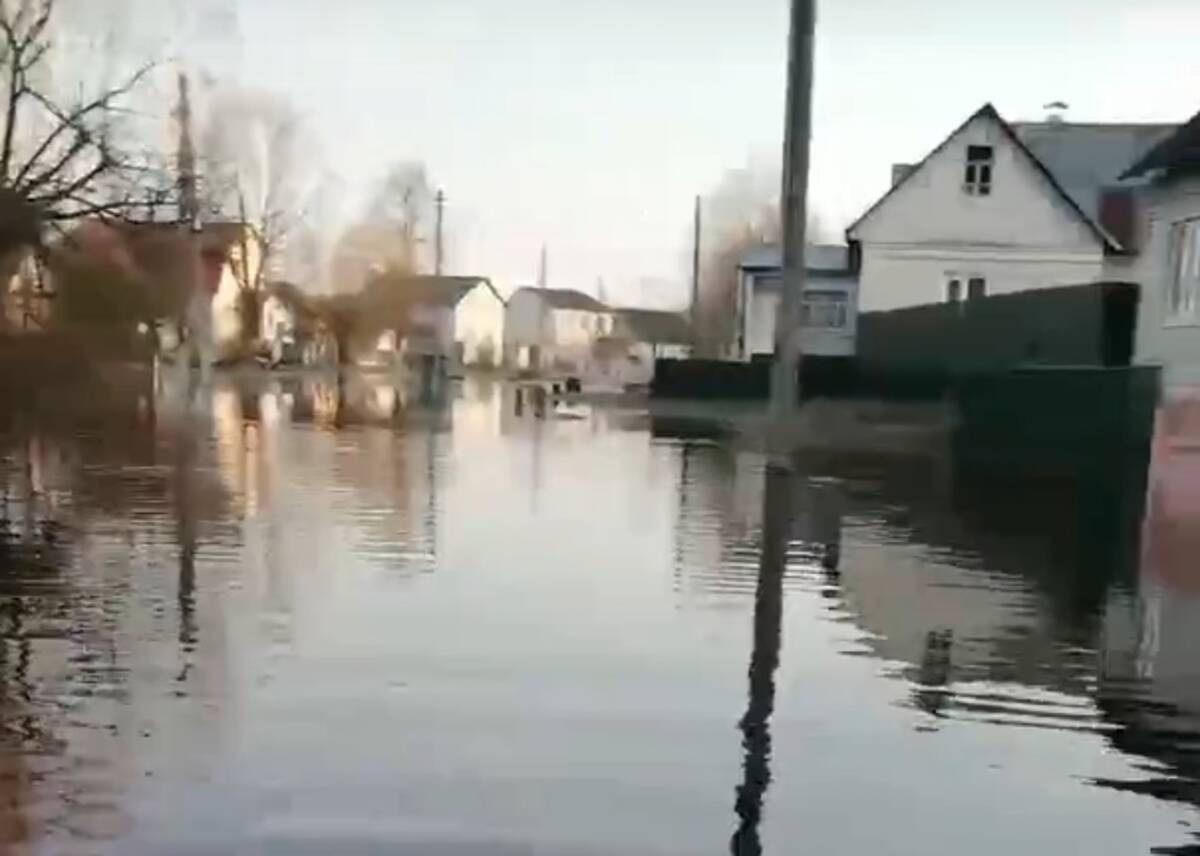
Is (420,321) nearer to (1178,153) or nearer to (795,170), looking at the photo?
(795,170)

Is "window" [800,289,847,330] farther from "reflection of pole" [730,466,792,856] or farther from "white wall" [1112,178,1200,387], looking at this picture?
"reflection of pole" [730,466,792,856]

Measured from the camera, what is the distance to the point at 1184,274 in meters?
19.8

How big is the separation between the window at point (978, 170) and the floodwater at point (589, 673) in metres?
28.9

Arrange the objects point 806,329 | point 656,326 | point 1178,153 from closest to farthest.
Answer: point 1178,153 < point 806,329 < point 656,326

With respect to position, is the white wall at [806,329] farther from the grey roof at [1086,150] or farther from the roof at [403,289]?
the roof at [403,289]

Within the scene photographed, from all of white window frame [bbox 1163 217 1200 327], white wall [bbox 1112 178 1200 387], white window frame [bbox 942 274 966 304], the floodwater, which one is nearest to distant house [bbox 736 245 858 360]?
white window frame [bbox 942 274 966 304]

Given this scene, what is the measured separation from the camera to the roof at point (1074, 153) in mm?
42938

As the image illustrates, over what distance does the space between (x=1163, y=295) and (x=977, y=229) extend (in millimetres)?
23925

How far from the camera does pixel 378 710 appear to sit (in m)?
6.59

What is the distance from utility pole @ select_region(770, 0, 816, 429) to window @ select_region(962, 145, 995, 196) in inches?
897

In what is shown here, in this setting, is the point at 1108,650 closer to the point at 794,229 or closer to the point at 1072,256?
the point at 794,229

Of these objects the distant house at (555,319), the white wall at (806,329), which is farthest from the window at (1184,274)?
the distant house at (555,319)

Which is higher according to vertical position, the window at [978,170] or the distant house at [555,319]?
the window at [978,170]

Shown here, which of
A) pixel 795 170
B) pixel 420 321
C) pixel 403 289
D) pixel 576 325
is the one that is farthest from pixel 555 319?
pixel 795 170
